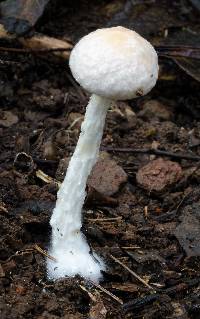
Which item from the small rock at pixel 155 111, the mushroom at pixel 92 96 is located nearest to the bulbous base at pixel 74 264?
the mushroom at pixel 92 96

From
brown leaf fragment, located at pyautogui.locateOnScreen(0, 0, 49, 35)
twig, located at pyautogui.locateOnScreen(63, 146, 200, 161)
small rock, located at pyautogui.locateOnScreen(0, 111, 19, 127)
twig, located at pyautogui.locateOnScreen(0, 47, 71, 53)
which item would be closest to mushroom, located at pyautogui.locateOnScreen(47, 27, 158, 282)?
twig, located at pyautogui.locateOnScreen(63, 146, 200, 161)

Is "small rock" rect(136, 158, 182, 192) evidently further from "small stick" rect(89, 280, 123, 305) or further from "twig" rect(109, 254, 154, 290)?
"small stick" rect(89, 280, 123, 305)

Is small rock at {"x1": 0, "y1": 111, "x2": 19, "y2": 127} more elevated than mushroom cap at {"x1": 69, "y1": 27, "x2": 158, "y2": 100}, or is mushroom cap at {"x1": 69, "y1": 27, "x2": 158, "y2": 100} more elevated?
mushroom cap at {"x1": 69, "y1": 27, "x2": 158, "y2": 100}

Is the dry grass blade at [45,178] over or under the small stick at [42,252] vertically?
over

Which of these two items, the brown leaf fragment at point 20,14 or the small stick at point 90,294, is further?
the brown leaf fragment at point 20,14

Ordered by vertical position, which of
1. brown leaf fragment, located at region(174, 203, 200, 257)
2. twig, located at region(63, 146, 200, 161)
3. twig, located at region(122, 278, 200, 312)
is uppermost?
twig, located at region(63, 146, 200, 161)

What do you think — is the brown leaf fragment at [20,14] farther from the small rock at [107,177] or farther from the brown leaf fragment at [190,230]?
the brown leaf fragment at [190,230]
